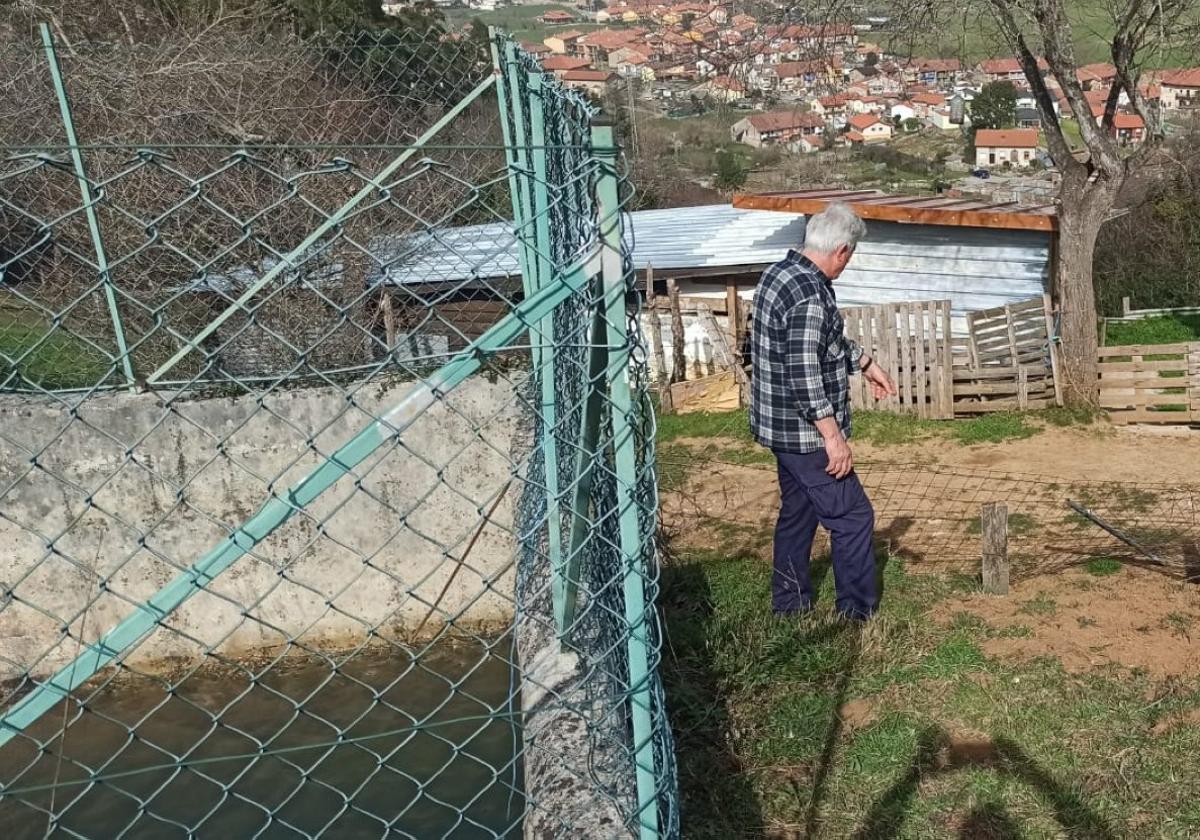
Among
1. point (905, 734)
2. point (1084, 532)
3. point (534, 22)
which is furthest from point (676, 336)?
point (534, 22)

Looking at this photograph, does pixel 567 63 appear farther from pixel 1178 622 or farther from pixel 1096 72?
pixel 1178 622

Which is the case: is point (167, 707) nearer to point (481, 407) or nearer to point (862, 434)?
point (481, 407)

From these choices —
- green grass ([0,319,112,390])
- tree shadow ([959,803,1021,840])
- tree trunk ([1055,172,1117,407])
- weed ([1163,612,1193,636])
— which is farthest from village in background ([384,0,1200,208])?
tree shadow ([959,803,1021,840])

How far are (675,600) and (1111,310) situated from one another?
43.6 feet

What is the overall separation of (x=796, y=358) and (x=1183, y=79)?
1214cm

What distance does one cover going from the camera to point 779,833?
311 cm

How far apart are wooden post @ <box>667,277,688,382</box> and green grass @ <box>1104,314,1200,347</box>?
17.1ft

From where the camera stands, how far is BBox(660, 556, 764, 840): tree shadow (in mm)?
3135

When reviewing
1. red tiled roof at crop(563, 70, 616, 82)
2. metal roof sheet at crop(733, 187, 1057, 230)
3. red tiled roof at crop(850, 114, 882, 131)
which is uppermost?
red tiled roof at crop(563, 70, 616, 82)

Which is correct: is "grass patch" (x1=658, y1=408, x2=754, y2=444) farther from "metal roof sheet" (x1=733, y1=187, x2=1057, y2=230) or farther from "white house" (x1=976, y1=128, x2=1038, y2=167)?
"white house" (x1=976, y1=128, x2=1038, y2=167)

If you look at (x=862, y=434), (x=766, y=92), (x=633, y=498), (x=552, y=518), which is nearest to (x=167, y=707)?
(x=552, y=518)

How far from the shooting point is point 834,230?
3.77 m

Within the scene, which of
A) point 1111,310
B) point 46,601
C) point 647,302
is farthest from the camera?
point 1111,310

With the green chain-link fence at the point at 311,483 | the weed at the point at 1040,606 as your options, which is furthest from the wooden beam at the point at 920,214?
the weed at the point at 1040,606
